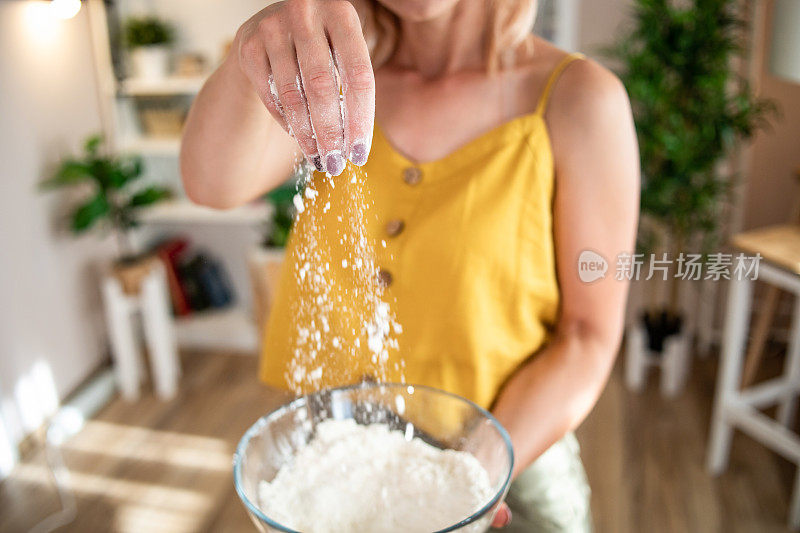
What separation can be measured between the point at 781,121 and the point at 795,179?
0.23 m

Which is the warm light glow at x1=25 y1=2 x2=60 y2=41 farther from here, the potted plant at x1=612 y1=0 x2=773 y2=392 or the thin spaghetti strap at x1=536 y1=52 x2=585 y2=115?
the thin spaghetti strap at x1=536 y1=52 x2=585 y2=115

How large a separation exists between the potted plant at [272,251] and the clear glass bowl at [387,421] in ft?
6.96

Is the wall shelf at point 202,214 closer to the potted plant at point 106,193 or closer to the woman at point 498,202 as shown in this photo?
the potted plant at point 106,193

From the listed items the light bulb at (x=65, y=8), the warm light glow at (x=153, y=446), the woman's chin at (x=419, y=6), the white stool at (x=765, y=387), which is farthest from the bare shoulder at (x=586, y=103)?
the light bulb at (x=65, y=8)

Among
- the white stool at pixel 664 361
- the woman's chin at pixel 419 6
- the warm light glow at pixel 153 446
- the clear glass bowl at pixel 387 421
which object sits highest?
the woman's chin at pixel 419 6

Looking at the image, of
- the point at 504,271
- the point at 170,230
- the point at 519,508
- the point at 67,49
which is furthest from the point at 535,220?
the point at 170,230

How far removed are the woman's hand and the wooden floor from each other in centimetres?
182

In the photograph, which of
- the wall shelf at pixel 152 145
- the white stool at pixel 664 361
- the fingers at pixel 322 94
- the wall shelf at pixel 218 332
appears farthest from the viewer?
the wall shelf at pixel 218 332

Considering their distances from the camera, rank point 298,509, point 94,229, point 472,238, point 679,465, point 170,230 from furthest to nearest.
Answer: point 170,230 < point 94,229 < point 679,465 < point 472,238 < point 298,509

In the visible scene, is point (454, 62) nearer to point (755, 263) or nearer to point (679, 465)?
point (755, 263)

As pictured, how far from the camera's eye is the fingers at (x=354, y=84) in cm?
37

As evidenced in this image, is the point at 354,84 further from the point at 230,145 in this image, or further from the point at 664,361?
the point at 664,361

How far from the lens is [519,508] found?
2.48ft

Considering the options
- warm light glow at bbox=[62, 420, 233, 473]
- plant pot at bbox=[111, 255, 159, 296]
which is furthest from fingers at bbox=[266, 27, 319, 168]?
plant pot at bbox=[111, 255, 159, 296]
